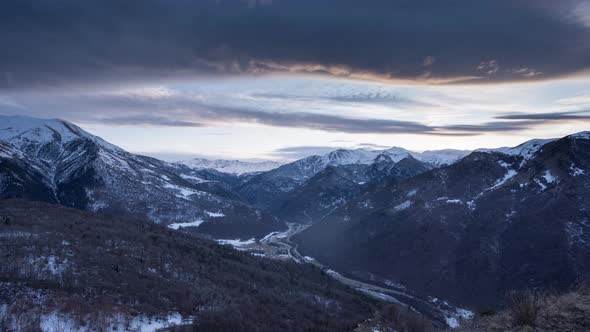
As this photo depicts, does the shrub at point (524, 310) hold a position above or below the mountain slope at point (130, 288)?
above

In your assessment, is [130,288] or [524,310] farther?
[130,288]

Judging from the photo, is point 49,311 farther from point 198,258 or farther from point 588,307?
point 198,258

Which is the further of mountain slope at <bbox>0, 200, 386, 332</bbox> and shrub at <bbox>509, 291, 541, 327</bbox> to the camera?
mountain slope at <bbox>0, 200, 386, 332</bbox>

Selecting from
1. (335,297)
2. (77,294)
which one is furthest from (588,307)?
(335,297)

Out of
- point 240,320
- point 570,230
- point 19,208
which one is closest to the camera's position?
point 240,320

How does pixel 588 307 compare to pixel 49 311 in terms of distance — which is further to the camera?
pixel 49 311

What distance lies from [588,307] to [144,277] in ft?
210

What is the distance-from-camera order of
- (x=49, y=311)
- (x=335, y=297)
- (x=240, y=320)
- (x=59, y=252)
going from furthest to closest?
(x=335, y=297)
(x=59, y=252)
(x=240, y=320)
(x=49, y=311)

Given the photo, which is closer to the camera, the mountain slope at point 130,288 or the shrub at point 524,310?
the shrub at point 524,310

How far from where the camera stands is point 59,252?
65.7 meters

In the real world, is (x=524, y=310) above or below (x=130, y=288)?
above

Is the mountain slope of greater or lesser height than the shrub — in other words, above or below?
below

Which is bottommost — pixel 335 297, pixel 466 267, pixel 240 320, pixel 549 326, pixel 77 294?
pixel 466 267

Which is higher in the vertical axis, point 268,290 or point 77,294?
point 77,294
